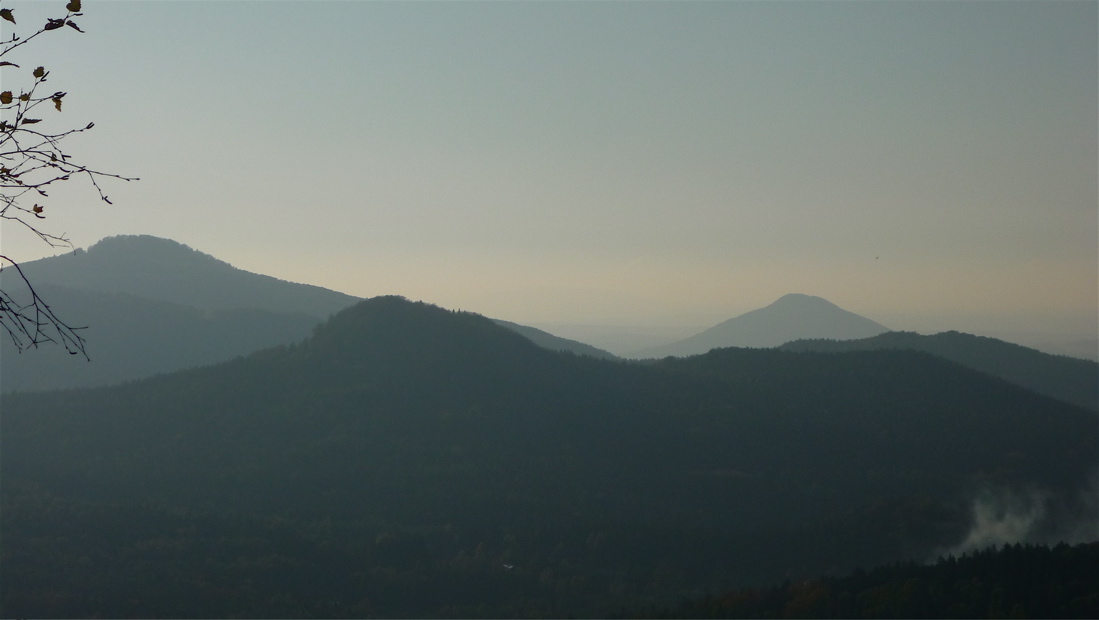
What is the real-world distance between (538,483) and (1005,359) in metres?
61.3

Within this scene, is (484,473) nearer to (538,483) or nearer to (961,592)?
(538,483)

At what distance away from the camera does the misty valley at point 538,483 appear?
28.6 m

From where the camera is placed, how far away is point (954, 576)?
18.2 meters

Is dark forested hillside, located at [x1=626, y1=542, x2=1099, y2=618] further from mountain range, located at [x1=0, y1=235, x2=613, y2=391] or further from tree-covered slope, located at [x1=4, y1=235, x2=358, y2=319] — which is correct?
tree-covered slope, located at [x1=4, y1=235, x2=358, y2=319]

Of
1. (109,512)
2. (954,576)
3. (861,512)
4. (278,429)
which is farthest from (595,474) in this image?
(954,576)

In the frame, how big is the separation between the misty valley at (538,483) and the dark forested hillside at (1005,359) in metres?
0.60

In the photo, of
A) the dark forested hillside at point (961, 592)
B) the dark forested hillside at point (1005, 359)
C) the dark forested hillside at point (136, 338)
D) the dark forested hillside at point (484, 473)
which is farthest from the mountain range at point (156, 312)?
the dark forested hillside at point (961, 592)

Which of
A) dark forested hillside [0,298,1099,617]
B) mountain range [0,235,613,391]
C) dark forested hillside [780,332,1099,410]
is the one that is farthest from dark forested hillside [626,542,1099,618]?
mountain range [0,235,613,391]

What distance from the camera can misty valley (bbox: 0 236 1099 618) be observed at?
28.6 metres

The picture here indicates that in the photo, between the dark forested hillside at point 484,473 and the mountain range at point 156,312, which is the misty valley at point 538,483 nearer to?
the dark forested hillside at point 484,473

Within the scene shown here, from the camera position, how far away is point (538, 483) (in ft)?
156

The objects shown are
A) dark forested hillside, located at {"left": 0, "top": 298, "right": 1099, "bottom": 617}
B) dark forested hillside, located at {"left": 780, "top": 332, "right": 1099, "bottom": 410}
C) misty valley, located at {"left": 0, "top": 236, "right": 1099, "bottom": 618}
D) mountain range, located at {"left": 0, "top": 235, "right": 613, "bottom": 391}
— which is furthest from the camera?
mountain range, located at {"left": 0, "top": 235, "right": 613, "bottom": 391}

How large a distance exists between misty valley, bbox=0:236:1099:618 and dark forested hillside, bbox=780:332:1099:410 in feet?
1.97

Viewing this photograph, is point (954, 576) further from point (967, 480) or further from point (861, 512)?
point (967, 480)
